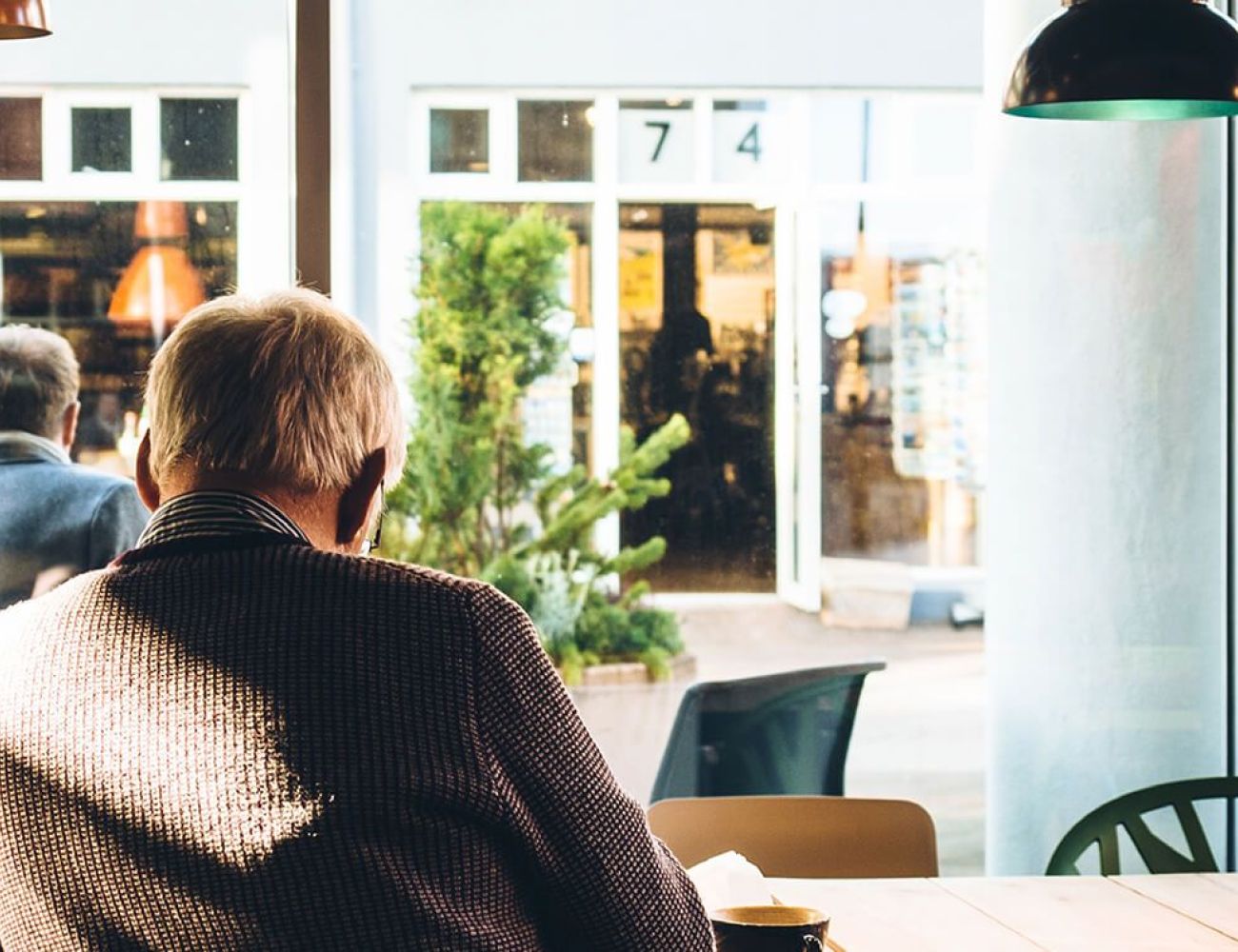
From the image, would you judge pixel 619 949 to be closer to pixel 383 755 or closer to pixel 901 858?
pixel 383 755

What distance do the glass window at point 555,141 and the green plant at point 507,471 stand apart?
0.12 meters

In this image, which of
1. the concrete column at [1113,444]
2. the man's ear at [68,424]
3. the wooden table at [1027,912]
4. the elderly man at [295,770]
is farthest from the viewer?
the concrete column at [1113,444]

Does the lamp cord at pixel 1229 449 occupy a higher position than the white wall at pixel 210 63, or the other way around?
the white wall at pixel 210 63

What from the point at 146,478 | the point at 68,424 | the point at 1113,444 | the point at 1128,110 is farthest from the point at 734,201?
the point at 146,478

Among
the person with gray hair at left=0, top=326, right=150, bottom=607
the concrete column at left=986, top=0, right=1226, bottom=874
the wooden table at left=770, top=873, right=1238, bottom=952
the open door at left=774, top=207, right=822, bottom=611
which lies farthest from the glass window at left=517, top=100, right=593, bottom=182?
the wooden table at left=770, top=873, right=1238, bottom=952

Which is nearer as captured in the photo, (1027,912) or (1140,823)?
(1027,912)

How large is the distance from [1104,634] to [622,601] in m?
1.34

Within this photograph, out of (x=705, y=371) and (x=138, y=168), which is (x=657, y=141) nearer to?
(x=705, y=371)

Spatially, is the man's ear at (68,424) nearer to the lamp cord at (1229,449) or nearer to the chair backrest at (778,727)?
the chair backrest at (778,727)

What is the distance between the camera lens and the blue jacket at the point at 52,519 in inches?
134

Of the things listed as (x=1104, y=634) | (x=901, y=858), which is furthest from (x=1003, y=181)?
(x=901, y=858)

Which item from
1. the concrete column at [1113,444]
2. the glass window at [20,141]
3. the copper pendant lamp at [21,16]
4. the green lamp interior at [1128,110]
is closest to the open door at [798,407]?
the concrete column at [1113,444]

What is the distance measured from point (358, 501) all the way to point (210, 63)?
3146 millimetres

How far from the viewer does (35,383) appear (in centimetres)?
354
